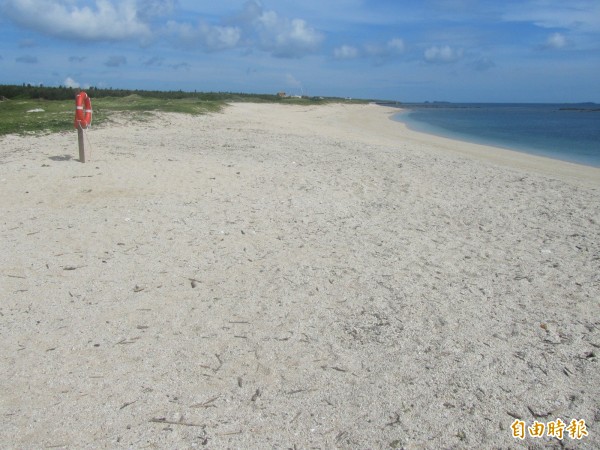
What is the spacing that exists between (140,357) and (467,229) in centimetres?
474

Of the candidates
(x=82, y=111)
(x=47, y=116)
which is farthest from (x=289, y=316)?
(x=47, y=116)

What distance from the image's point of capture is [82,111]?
10438mm

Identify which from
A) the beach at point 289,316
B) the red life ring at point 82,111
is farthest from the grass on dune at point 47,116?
the beach at point 289,316

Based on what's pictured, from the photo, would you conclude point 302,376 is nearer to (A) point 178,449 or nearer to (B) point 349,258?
→ (A) point 178,449

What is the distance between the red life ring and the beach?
211 cm

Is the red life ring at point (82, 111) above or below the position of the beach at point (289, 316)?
above

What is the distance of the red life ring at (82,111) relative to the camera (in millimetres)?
10423

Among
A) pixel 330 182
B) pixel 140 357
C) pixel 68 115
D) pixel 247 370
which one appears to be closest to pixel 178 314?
pixel 140 357

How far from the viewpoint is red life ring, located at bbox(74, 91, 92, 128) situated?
10.4 metres

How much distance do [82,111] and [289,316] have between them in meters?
8.07

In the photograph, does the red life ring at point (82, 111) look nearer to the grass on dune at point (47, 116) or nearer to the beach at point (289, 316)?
the beach at point (289, 316)

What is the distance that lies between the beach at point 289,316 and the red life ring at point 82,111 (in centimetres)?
211

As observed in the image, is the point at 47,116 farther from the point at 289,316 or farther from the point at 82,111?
the point at 289,316

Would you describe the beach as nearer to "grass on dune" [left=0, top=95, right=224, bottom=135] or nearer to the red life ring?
the red life ring
